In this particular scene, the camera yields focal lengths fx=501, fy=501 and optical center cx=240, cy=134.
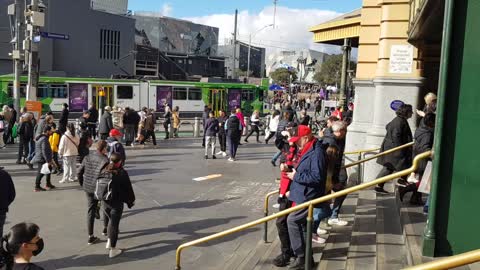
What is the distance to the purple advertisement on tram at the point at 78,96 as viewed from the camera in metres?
32.3

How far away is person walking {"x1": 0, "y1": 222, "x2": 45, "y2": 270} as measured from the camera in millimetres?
3584

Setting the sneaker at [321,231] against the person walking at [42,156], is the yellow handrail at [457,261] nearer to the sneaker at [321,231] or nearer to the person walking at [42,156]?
the sneaker at [321,231]

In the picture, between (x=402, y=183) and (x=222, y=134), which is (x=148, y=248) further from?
(x=222, y=134)

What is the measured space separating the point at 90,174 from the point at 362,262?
4366mm

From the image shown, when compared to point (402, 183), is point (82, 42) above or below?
above

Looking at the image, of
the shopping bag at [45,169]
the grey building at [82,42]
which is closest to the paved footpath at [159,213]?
the shopping bag at [45,169]

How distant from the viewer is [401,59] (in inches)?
433

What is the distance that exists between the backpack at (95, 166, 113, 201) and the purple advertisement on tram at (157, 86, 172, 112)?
29103mm

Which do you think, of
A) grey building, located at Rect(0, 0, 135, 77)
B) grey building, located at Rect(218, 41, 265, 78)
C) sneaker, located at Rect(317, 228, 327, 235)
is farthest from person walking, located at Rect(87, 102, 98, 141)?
grey building, located at Rect(218, 41, 265, 78)

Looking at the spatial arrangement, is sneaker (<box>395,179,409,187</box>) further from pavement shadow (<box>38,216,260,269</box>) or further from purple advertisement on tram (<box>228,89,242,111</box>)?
purple advertisement on tram (<box>228,89,242,111</box>)

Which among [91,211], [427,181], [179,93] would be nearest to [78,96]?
[179,93]

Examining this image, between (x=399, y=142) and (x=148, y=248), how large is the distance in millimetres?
4603

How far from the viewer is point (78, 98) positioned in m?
32.5

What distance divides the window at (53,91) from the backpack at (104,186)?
2628 cm
